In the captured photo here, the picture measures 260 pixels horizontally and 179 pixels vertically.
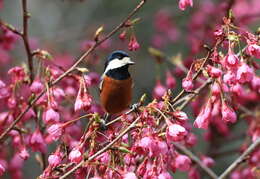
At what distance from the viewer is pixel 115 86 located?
10.3ft

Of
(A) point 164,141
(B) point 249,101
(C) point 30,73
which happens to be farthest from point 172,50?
(A) point 164,141

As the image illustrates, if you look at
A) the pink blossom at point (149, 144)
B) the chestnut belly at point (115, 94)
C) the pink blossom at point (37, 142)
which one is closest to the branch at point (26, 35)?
the pink blossom at point (37, 142)

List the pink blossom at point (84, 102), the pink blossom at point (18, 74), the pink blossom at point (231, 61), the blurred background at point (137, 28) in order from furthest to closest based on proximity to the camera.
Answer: the blurred background at point (137, 28), the pink blossom at point (18, 74), the pink blossom at point (84, 102), the pink blossom at point (231, 61)

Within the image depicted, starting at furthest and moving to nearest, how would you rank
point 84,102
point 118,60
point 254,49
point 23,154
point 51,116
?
point 118,60, point 23,154, point 51,116, point 84,102, point 254,49

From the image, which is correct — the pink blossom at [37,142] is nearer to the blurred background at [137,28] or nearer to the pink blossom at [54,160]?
the pink blossom at [54,160]

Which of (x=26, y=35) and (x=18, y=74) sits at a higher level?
(x=26, y=35)

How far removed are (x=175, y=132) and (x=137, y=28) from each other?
16.6ft

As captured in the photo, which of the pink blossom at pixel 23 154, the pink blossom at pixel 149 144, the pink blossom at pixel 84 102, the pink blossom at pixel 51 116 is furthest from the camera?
the pink blossom at pixel 23 154

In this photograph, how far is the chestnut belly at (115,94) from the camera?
315 centimetres

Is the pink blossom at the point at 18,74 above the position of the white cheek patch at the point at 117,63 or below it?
above

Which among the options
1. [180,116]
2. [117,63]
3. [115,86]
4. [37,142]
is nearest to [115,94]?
[115,86]

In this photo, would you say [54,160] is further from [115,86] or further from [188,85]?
[115,86]

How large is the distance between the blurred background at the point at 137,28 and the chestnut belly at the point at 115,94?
4.04ft

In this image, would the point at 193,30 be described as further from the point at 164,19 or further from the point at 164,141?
the point at 164,141
